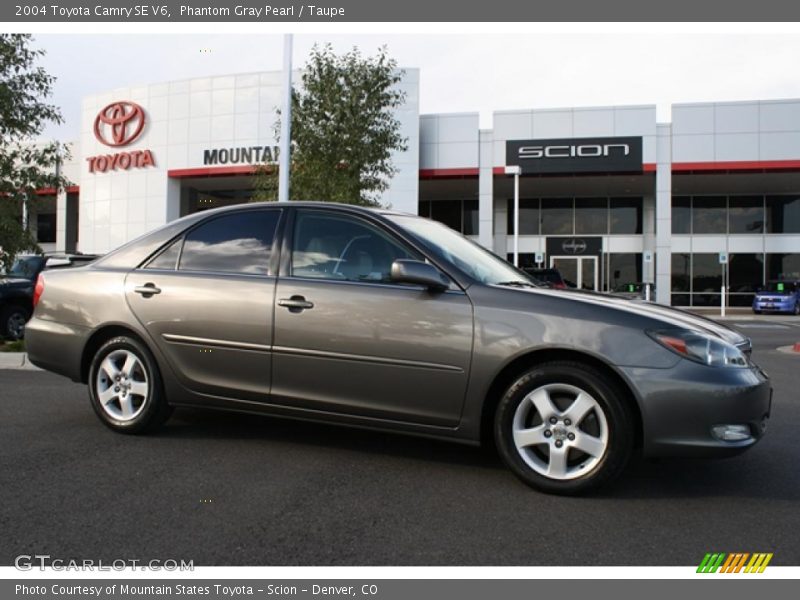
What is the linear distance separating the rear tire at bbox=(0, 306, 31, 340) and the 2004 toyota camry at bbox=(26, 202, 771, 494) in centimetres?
709

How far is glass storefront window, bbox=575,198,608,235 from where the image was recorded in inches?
1300

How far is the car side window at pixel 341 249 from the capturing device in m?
4.19

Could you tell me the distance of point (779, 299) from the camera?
28.4 meters

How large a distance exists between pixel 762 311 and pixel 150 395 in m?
29.7

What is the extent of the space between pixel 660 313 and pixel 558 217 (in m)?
30.4

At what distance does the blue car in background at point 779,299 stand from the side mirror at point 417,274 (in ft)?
95.5

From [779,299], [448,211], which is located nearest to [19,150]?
[448,211]

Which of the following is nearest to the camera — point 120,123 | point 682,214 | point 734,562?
point 734,562

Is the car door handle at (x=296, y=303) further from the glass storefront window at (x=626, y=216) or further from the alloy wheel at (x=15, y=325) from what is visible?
the glass storefront window at (x=626, y=216)

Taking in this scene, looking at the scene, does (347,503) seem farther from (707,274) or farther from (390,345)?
(707,274)

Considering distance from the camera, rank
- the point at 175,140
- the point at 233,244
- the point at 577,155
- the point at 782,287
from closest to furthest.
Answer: the point at 233,244 → the point at 577,155 → the point at 782,287 → the point at 175,140

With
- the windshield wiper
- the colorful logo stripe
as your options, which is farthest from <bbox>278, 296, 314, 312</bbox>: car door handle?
the colorful logo stripe

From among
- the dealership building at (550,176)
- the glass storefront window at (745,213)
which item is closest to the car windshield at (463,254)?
the dealership building at (550,176)

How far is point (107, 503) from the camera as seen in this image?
3.43 meters
